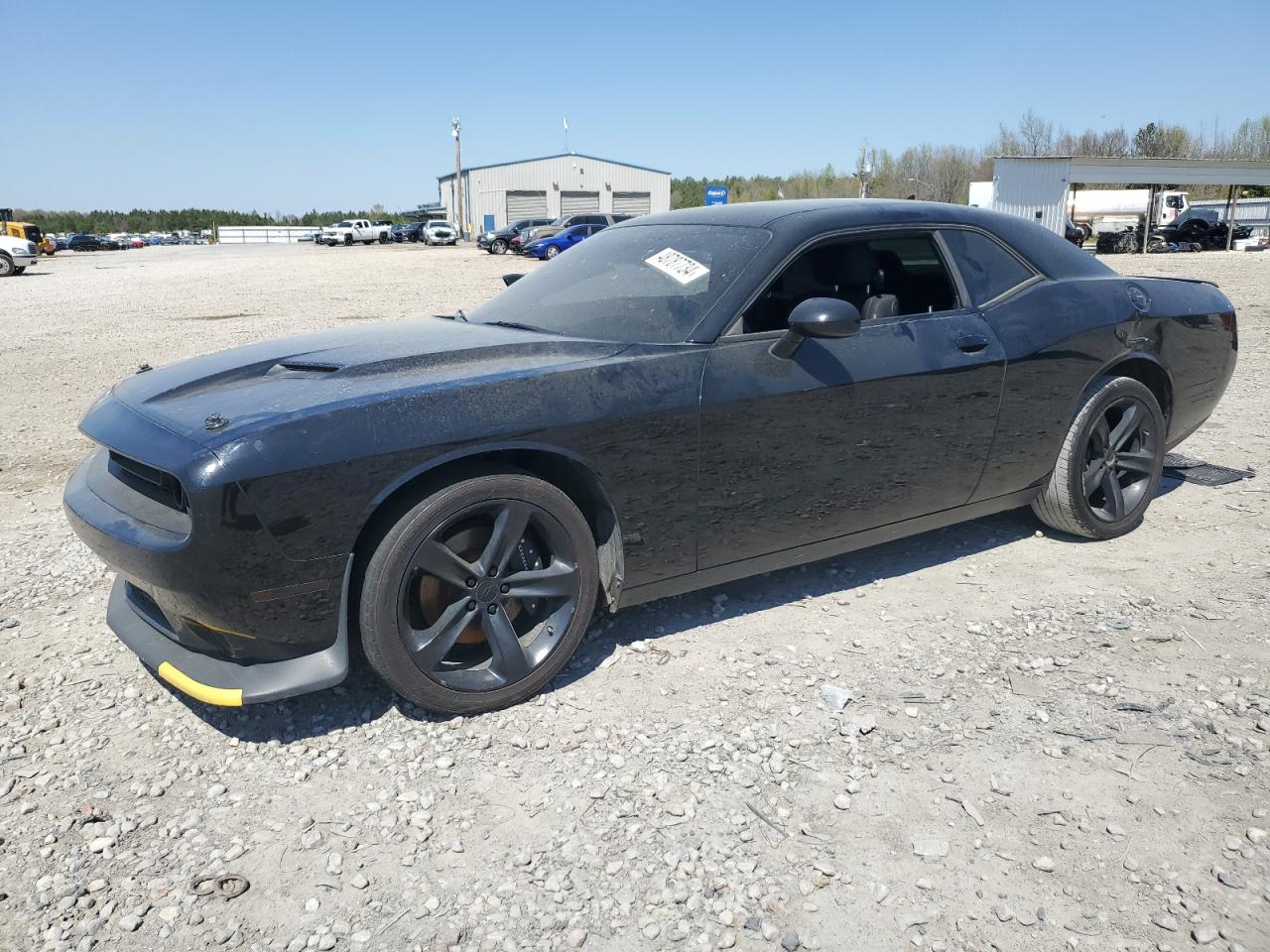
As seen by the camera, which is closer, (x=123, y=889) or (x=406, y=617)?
(x=123, y=889)

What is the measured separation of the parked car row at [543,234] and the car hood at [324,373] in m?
27.3

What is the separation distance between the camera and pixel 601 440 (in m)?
3.01

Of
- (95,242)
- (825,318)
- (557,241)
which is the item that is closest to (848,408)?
(825,318)

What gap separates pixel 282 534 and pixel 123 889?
0.92m

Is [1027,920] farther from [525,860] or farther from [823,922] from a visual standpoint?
[525,860]

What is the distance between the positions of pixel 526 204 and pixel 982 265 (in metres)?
64.4

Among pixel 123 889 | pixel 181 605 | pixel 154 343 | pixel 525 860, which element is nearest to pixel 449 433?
pixel 181 605

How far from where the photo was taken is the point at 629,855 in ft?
7.79

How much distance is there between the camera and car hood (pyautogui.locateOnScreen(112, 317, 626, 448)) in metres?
2.72

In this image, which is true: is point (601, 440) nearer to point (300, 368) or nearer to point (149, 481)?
point (300, 368)

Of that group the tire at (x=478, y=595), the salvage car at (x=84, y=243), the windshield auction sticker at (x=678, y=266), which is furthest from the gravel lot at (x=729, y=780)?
the salvage car at (x=84, y=243)

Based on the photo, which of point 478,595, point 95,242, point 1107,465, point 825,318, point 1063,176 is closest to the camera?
point 478,595

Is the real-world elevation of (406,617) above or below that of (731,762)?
above

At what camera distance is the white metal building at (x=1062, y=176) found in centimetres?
3209
